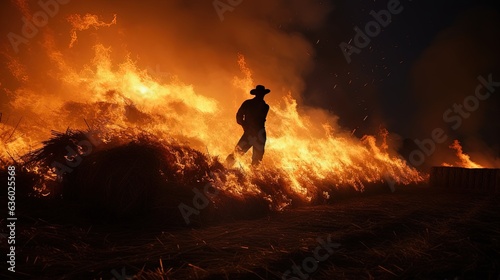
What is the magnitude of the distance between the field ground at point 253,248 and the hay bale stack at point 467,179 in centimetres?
693

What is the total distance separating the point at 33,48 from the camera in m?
7.16

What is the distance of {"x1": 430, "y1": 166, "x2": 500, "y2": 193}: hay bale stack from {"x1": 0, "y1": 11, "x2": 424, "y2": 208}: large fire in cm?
280

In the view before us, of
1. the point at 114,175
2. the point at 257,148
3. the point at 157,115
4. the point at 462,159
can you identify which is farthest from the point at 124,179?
the point at 462,159

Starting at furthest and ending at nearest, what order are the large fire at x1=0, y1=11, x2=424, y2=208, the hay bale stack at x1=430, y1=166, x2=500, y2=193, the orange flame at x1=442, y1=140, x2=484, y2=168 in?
the orange flame at x1=442, y1=140, x2=484, y2=168 < the hay bale stack at x1=430, y1=166, x2=500, y2=193 < the large fire at x1=0, y1=11, x2=424, y2=208

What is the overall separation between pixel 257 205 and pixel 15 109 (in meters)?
5.05

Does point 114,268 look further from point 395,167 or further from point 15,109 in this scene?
point 395,167

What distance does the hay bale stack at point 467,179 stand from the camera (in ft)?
34.3

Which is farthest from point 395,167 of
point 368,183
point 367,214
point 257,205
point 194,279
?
point 194,279

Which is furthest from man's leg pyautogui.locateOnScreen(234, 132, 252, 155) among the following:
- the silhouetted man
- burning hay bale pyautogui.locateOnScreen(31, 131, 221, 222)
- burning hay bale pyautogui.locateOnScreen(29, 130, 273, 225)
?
burning hay bale pyautogui.locateOnScreen(31, 131, 221, 222)

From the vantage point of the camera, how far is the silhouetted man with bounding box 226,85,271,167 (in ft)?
23.7

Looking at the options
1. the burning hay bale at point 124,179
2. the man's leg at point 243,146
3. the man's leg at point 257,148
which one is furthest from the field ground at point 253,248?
the man's leg at point 243,146

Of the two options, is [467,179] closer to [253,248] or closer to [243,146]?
[243,146]

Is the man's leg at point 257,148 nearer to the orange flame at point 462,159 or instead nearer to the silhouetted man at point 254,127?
the silhouetted man at point 254,127

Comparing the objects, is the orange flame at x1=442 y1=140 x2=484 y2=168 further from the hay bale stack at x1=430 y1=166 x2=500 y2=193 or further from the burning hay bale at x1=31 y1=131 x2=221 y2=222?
the burning hay bale at x1=31 y1=131 x2=221 y2=222
